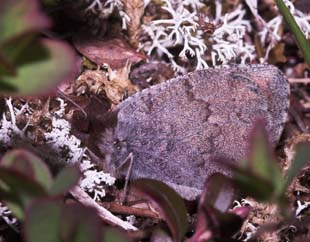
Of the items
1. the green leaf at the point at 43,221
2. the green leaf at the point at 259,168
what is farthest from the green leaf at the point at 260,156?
the green leaf at the point at 43,221

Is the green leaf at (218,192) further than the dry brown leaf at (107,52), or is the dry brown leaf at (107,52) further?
the dry brown leaf at (107,52)

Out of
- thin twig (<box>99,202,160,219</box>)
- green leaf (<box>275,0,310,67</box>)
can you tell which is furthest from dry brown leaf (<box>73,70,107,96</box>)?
green leaf (<box>275,0,310,67</box>)

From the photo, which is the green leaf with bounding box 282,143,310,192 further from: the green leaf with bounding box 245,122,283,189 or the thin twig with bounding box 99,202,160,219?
the thin twig with bounding box 99,202,160,219

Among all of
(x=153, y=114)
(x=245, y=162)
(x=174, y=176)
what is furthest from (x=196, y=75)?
(x=245, y=162)

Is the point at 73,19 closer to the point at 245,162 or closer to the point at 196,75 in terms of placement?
the point at 196,75

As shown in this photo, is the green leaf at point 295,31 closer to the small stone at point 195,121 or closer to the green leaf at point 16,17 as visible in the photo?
the small stone at point 195,121

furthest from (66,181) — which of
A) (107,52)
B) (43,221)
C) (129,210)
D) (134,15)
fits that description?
(134,15)
